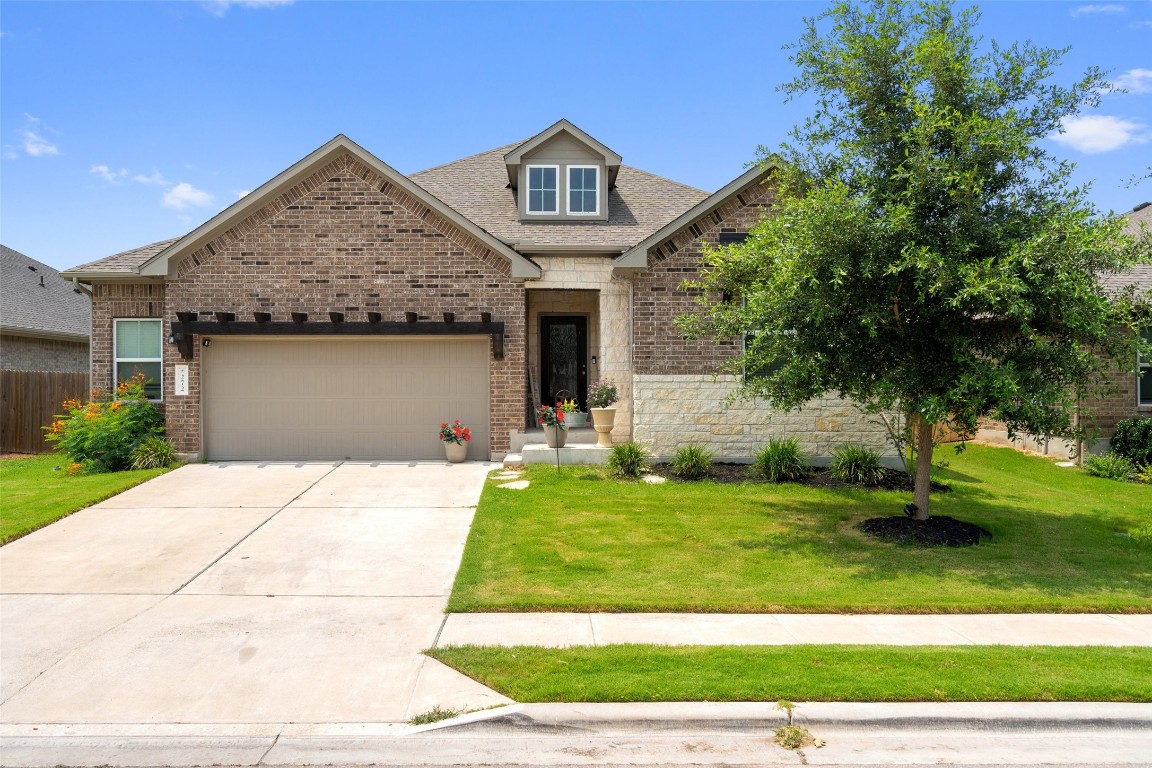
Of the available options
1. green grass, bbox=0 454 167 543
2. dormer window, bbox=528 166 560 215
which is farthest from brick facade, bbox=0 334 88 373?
dormer window, bbox=528 166 560 215

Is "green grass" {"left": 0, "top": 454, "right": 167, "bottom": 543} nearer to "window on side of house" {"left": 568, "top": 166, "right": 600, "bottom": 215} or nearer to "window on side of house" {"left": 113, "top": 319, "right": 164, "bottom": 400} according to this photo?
"window on side of house" {"left": 113, "top": 319, "right": 164, "bottom": 400}

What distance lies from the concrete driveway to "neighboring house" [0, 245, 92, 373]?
42.5 ft

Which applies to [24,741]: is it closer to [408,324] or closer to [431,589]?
[431,589]

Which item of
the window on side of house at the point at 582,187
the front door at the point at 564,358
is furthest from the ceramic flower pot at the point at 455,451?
the window on side of house at the point at 582,187

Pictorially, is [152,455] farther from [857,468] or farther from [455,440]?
[857,468]

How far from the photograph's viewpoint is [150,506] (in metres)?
11.1

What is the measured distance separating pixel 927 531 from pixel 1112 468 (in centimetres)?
803

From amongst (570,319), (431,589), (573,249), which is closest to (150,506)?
(431,589)

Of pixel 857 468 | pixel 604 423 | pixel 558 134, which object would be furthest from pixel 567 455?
pixel 558 134

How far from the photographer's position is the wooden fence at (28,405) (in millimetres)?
18094

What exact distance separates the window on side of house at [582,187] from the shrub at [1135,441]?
12.1 m

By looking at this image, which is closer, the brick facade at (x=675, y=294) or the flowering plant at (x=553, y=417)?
the flowering plant at (x=553, y=417)

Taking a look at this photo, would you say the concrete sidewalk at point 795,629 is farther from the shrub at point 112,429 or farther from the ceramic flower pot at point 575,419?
the shrub at point 112,429

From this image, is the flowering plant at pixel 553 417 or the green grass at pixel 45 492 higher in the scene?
the flowering plant at pixel 553 417
